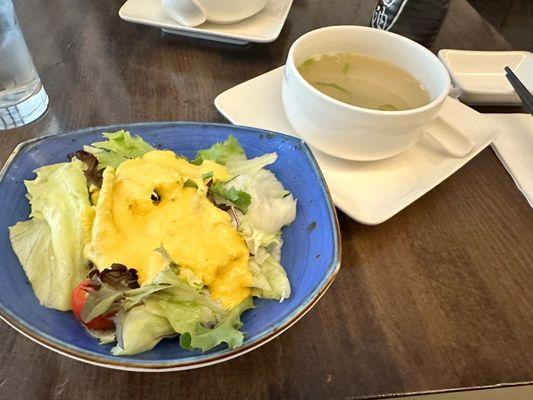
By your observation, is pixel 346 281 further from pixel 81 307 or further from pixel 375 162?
pixel 81 307

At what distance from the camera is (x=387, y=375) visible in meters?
0.63

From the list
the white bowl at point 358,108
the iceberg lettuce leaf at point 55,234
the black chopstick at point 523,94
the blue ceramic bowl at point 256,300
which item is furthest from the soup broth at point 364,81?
the iceberg lettuce leaf at point 55,234

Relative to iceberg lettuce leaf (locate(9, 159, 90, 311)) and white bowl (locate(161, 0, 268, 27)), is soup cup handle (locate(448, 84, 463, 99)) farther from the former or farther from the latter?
iceberg lettuce leaf (locate(9, 159, 90, 311))

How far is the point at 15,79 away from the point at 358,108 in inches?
24.3

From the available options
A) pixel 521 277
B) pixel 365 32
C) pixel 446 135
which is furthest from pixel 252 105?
pixel 521 277

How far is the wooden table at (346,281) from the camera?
0.61 metres

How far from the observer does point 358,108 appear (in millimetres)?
757

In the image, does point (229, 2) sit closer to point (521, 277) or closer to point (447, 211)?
point (447, 211)

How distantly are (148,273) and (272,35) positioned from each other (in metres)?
0.72

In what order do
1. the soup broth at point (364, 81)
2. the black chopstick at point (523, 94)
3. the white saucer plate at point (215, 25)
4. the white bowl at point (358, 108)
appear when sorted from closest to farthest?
the white bowl at point (358, 108) < the soup broth at point (364, 81) < the black chopstick at point (523, 94) < the white saucer plate at point (215, 25)

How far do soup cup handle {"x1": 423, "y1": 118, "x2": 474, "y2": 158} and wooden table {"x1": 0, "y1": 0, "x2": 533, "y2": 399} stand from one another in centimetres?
6

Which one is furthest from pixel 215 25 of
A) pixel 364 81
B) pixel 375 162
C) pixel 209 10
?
pixel 375 162

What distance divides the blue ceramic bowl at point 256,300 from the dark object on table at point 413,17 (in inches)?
21.9

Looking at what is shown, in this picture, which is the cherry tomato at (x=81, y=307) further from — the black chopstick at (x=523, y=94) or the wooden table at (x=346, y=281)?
the black chopstick at (x=523, y=94)
